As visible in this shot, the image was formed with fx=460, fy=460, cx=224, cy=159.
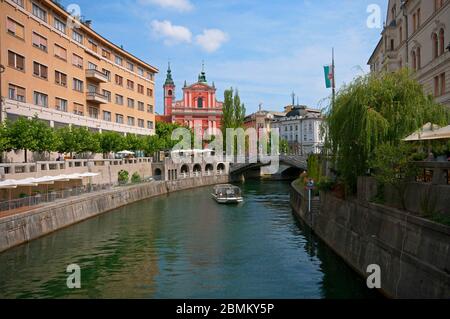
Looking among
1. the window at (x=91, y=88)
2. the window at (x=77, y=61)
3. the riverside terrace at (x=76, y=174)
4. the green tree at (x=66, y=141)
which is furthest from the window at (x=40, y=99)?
the window at (x=91, y=88)

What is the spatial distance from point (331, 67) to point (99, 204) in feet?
88.0

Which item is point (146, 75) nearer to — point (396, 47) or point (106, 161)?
point (106, 161)

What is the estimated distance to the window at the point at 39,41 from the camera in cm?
5134

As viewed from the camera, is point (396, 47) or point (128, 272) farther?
point (396, 47)

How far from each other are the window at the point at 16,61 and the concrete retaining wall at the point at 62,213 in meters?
15.4

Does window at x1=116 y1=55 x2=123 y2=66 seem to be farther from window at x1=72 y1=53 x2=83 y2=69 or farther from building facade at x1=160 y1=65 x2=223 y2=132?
building facade at x1=160 y1=65 x2=223 y2=132

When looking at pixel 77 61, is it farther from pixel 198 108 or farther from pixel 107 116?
pixel 198 108

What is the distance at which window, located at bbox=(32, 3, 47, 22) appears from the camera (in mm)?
51619

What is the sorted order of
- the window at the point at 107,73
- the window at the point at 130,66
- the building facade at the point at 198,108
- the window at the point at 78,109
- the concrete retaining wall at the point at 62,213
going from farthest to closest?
the building facade at the point at 198,108, the window at the point at 130,66, the window at the point at 107,73, the window at the point at 78,109, the concrete retaining wall at the point at 62,213

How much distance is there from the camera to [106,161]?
6241cm

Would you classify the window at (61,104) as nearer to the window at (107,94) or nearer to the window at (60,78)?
the window at (60,78)

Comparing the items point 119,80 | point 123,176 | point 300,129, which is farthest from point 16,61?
point 300,129

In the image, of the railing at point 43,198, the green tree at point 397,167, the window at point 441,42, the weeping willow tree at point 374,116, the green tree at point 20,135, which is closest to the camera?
the green tree at point 397,167
